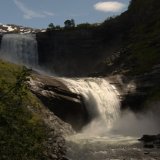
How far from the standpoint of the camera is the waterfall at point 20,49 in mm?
96438

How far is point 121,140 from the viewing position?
149 ft

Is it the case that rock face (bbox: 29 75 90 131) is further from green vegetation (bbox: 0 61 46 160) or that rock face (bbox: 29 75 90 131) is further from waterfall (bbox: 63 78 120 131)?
green vegetation (bbox: 0 61 46 160)

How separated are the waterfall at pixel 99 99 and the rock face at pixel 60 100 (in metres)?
1.42

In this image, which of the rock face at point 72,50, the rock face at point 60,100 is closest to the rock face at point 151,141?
the rock face at point 60,100

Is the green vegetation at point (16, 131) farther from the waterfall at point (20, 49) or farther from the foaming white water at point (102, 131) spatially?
the waterfall at point (20, 49)

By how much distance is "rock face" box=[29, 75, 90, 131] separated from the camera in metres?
49.2

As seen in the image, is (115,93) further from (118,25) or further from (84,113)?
(118,25)

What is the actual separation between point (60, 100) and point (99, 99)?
9774 mm

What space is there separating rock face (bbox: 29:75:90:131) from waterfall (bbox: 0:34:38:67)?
4280cm

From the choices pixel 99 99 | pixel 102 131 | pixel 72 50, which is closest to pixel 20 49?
pixel 72 50

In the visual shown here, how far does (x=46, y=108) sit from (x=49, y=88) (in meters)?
3.63

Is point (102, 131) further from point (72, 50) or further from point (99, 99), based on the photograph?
point (72, 50)

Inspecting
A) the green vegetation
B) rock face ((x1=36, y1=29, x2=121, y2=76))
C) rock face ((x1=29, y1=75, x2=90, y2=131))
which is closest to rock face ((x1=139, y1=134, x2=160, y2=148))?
rock face ((x1=29, y1=75, x2=90, y2=131))

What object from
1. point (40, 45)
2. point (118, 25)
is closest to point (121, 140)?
point (118, 25)
